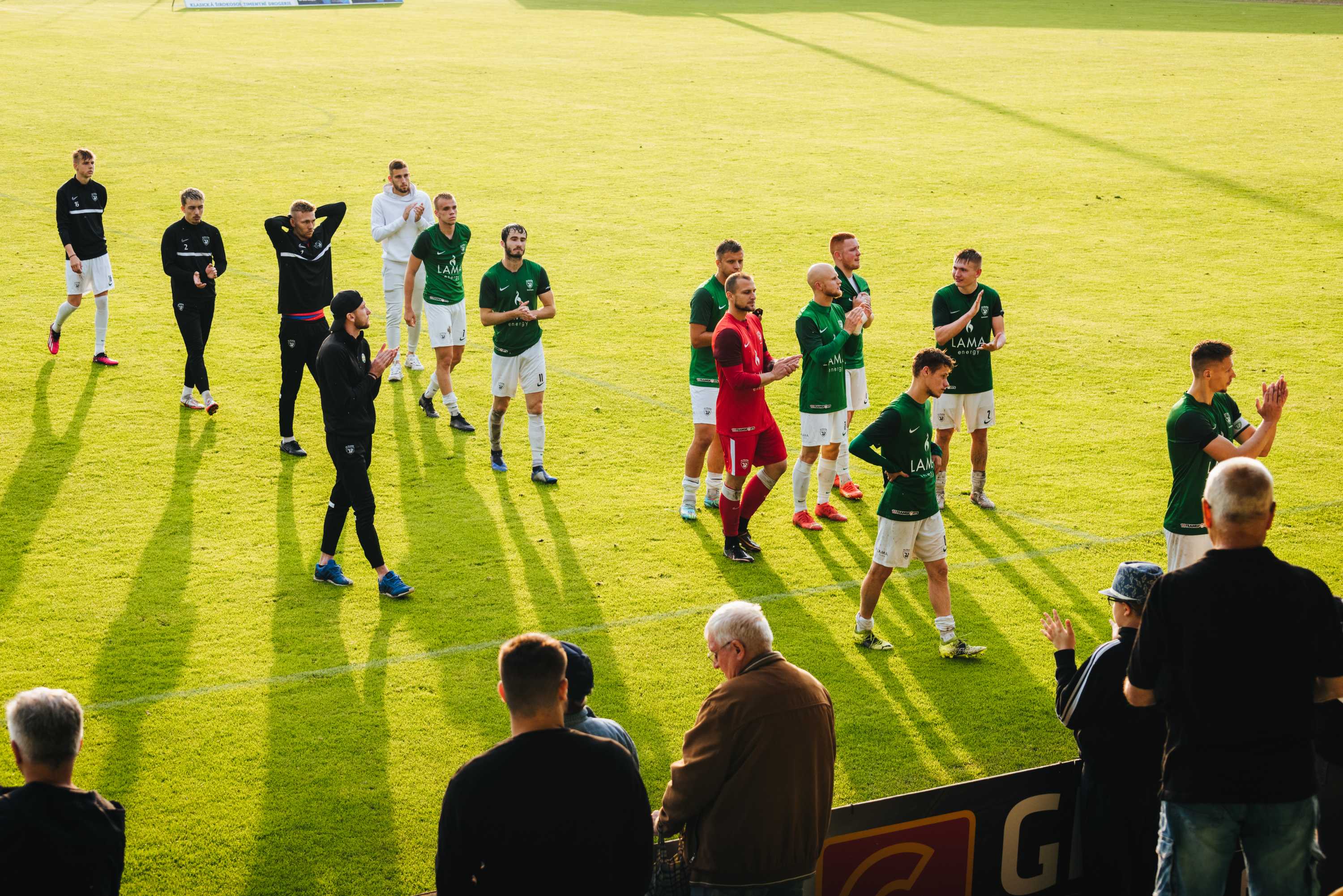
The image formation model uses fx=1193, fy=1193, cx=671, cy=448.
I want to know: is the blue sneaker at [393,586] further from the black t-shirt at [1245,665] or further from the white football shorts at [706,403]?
the black t-shirt at [1245,665]

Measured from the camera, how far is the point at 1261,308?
16391mm

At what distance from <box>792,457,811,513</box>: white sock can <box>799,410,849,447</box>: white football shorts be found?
190mm

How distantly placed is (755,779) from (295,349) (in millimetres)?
8377

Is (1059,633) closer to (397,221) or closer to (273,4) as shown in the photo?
(397,221)

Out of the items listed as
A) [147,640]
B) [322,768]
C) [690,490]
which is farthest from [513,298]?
[322,768]

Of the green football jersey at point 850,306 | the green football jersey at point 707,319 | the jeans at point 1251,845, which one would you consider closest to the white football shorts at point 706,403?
the green football jersey at point 707,319

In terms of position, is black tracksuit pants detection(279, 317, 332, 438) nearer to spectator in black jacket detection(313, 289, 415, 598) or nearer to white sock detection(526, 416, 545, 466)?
white sock detection(526, 416, 545, 466)

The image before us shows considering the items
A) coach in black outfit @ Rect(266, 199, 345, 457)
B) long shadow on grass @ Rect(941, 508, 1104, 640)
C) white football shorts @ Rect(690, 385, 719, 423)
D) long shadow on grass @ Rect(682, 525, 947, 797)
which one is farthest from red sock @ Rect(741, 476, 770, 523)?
coach in black outfit @ Rect(266, 199, 345, 457)

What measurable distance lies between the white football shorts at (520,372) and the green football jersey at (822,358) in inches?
106

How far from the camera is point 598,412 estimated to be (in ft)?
43.5

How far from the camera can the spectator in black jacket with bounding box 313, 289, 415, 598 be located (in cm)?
856

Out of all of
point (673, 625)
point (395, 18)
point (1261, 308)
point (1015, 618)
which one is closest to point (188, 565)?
Answer: point (673, 625)

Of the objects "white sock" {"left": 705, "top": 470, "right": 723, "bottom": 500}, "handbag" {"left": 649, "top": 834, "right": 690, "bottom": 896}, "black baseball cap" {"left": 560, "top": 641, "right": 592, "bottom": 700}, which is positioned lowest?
"white sock" {"left": 705, "top": 470, "right": 723, "bottom": 500}

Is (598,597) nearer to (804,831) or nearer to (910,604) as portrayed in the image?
(910,604)
